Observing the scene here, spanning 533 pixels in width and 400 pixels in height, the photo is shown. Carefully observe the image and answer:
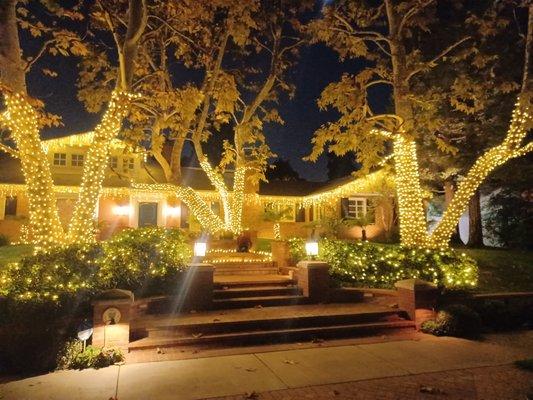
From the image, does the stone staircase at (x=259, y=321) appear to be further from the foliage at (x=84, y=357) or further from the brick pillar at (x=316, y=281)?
the foliage at (x=84, y=357)

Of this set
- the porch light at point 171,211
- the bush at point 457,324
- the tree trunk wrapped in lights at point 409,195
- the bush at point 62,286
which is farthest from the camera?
the porch light at point 171,211

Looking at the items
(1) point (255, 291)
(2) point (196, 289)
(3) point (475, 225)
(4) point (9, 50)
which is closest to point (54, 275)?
(2) point (196, 289)

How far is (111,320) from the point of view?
6363 millimetres

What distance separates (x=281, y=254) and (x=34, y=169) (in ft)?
21.0

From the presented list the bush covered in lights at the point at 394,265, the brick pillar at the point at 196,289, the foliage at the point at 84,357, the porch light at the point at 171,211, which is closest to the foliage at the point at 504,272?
the bush covered in lights at the point at 394,265

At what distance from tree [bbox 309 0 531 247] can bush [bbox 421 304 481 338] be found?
3031mm

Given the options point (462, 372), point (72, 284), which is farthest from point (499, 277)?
point (72, 284)

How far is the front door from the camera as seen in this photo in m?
22.3

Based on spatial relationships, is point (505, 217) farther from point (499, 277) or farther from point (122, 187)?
point (122, 187)

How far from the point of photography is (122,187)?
66.5 ft

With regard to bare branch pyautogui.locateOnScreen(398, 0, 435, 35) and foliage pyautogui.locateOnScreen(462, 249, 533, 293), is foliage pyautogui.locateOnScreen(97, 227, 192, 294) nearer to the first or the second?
foliage pyautogui.locateOnScreen(462, 249, 533, 293)

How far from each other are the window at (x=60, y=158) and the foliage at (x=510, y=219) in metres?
21.9

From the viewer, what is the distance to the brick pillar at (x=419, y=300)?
7918mm

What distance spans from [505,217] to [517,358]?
17.0 metres
